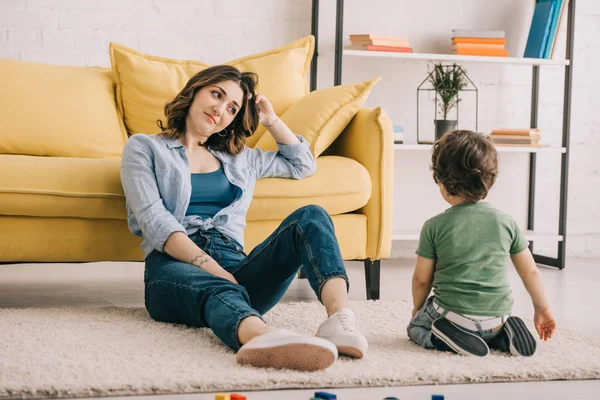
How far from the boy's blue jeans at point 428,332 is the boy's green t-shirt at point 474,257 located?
46 mm

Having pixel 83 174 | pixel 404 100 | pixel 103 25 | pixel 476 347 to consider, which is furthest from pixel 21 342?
pixel 404 100

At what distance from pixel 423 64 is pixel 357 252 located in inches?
68.0

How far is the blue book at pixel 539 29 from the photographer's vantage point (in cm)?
395

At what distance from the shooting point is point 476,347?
6.26ft

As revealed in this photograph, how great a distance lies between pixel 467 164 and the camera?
1937mm

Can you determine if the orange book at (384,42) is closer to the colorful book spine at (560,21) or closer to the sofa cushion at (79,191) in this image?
the colorful book spine at (560,21)

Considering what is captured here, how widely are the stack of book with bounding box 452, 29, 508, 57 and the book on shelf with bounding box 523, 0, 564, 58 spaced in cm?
20

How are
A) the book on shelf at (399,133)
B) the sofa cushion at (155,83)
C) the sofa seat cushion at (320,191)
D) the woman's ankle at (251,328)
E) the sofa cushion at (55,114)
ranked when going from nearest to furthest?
the woman's ankle at (251,328) → the sofa seat cushion at (320,191) → the sofa cushion at (55,114) → the sofa cushion at (155,83) → the book on shelf at (399,133)

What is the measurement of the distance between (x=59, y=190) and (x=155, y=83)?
877 millimetres

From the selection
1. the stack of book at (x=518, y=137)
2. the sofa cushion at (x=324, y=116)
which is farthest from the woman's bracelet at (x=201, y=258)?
the stack of book at (x=518, y=137)

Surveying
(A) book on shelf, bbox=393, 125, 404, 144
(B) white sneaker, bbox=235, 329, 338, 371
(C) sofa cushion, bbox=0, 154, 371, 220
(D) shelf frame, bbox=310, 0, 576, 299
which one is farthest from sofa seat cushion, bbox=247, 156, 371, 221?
(A) book on shelf, bbox=393, 125, 404, 144

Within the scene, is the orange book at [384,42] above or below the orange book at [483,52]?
above

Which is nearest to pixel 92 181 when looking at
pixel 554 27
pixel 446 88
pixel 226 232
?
pixel 226 232

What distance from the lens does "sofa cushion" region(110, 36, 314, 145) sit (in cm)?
313
